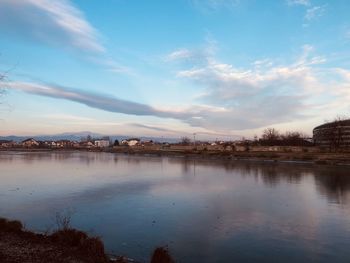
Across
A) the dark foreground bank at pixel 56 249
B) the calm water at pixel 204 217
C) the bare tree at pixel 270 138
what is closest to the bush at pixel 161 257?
the dark foreground bank at pixel 56 249

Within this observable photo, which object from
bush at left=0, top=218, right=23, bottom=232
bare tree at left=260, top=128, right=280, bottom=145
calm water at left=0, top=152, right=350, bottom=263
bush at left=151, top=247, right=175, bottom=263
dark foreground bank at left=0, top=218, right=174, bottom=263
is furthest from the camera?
bare tree at left=260, top=128, right=280, bottom=145

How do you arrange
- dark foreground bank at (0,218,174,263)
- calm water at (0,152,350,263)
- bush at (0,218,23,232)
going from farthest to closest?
bush at (0,218,23,232), calm water at (0,152,350,263), dark foreground bank at (0,218,174,263)

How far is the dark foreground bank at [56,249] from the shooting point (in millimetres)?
8961

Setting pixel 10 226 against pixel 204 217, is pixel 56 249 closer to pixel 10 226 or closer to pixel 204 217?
pixel 10 226

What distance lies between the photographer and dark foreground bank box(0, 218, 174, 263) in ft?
29.4

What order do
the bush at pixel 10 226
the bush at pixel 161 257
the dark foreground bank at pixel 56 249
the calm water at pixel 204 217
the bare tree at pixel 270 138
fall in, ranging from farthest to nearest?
1. the bare tree at pixel 270 138
2. the bush at pixel 10 226
3. the calm water at pixel 204 217
4. the bush at pixel 161 257
5. the dark foreground bank at pixel 56 249

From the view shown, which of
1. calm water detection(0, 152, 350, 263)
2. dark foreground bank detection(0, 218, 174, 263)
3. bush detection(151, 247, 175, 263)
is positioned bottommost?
calm water detection(0, 152, 350, 263)

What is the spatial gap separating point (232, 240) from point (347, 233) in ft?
13.9

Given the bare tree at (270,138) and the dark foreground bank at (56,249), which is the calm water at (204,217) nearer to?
the dark foreground bank at (56,249)

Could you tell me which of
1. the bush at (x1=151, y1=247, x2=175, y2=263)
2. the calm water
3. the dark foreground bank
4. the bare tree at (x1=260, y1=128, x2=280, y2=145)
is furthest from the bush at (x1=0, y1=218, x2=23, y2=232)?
the bare tree at (x1=260, y1=128, x2=280, y2=145)

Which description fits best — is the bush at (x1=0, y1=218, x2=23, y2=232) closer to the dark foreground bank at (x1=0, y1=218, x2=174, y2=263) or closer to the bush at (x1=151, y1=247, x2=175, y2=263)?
the dark foreground bank at (x1=0, y1=218, x2=174, y2=263)

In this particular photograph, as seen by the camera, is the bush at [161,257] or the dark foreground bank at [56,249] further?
the bush at [161,257]

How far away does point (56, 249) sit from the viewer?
9.91m

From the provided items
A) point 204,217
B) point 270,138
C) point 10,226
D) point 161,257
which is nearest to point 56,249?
point 161,257
